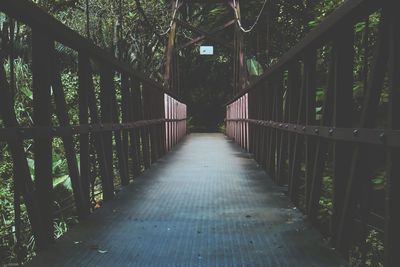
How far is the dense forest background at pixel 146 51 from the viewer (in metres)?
4.60

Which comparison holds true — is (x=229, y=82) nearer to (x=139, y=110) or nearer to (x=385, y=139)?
(x=139, y=110)

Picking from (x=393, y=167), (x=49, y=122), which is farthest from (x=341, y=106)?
(x=49, y=122)

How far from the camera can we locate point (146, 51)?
14180 mm

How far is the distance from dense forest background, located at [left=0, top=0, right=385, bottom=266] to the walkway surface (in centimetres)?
21

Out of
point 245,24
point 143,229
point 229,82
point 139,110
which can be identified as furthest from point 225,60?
point 143,229

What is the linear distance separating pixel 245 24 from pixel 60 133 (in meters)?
14.6

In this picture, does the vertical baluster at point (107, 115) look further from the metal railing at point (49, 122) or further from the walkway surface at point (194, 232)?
the walkway surface at point (194, 232)

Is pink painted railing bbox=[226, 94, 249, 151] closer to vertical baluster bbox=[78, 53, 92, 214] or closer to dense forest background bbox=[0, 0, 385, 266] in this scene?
dense forest background bbox=[0, 0, 385, 266]

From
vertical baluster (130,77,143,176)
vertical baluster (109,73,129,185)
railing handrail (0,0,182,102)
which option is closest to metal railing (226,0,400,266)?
railing handrail (0,0,182,102)

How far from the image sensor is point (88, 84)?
10.4 feet

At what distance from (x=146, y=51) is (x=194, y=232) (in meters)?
11.8

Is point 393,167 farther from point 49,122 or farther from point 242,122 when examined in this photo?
point 242,122

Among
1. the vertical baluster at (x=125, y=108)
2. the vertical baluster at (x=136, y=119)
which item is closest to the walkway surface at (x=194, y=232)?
the vertical baluster at (x=125, y=108)

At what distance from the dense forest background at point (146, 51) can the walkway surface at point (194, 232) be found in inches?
8.3
